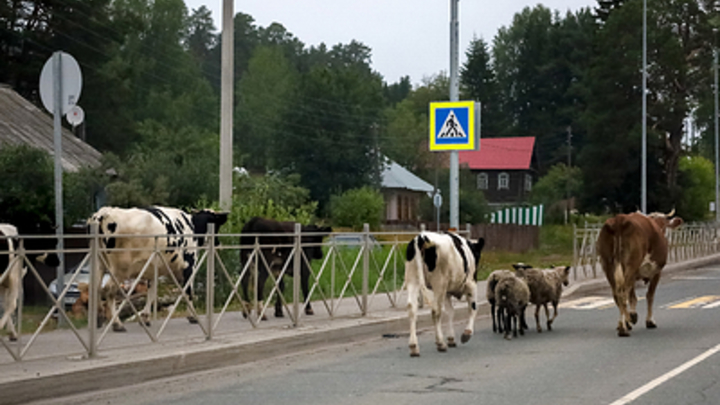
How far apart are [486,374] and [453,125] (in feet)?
28.3

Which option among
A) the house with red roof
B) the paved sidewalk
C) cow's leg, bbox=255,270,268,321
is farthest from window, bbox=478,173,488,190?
cow's leg, bbox=255,270,268,321

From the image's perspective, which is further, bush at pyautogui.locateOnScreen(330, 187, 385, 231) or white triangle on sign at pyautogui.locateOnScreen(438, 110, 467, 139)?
bush at pyautogui.locateOnScreen(330, 187, 385, 231)

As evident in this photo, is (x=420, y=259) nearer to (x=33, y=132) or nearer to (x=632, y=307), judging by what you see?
(x=632, y=307)

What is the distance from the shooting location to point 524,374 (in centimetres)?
1013

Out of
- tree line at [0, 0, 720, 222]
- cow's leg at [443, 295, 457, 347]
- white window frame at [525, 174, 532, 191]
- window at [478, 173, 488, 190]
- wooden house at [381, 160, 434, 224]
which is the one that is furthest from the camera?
window at [478, 173, 488, 190]

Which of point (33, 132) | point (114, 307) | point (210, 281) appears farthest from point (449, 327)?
point (33, 132)

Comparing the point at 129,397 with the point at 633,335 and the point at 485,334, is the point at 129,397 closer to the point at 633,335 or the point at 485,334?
the point at 485,334

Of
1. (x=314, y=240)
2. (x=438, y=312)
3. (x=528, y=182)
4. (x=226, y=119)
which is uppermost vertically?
(x=528, y=182)

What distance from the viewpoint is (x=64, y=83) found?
11336 mm

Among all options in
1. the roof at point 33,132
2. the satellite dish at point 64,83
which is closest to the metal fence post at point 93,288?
the satellite dish at point 64,83

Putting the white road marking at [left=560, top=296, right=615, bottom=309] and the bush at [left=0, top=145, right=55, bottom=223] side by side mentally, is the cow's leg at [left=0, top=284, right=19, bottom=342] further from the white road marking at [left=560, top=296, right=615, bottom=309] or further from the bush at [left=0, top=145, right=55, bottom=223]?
the bush at [left=0, top=145, right=55, bottom=223]

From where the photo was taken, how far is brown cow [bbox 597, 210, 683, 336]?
546 inches

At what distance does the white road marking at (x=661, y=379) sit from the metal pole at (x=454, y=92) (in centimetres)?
750

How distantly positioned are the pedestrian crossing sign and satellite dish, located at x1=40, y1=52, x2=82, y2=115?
8.17 meters
